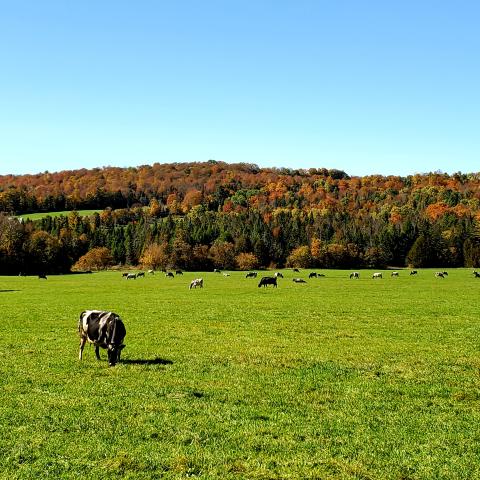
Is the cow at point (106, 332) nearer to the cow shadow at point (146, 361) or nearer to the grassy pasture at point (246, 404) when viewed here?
the cow shadow at point (146, 361)

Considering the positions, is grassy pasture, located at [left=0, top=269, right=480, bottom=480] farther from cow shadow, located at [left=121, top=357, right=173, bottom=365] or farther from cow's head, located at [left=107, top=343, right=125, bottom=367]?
cow's head, located at [left=107, top=343, right=125, bottom=367]

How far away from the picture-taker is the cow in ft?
67.1

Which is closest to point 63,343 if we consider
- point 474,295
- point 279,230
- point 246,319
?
point 246,319

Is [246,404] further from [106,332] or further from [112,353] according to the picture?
[106,332]

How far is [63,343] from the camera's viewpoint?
25.2 metres

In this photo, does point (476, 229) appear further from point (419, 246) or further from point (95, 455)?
point (95, 455)

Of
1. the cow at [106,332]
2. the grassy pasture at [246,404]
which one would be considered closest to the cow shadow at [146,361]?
the grassy pasture at [246,404]

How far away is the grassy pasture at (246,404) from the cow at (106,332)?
774mm

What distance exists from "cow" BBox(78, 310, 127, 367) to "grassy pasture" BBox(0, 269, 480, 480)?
0.77m

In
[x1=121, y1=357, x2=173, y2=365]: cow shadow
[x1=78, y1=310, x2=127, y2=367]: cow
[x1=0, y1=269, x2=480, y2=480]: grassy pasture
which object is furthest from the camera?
[x1=121, y1=357, x2=173, y2=365]: cow shadow

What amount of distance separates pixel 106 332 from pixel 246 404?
8555mm

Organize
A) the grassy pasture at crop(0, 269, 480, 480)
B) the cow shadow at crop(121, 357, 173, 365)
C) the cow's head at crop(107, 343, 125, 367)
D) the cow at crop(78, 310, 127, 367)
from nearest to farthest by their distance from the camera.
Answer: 1. the grassy pasture at crop(0, 269, 480, 480)
2. the cow's head at crop(107, 343, 125, 367)
3. the cow at crop(78, 310, 127, 367)
4. the cow shadow at crop(121, 357, 173, 365)

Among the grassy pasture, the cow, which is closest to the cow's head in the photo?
the cow

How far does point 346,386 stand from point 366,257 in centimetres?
15132
